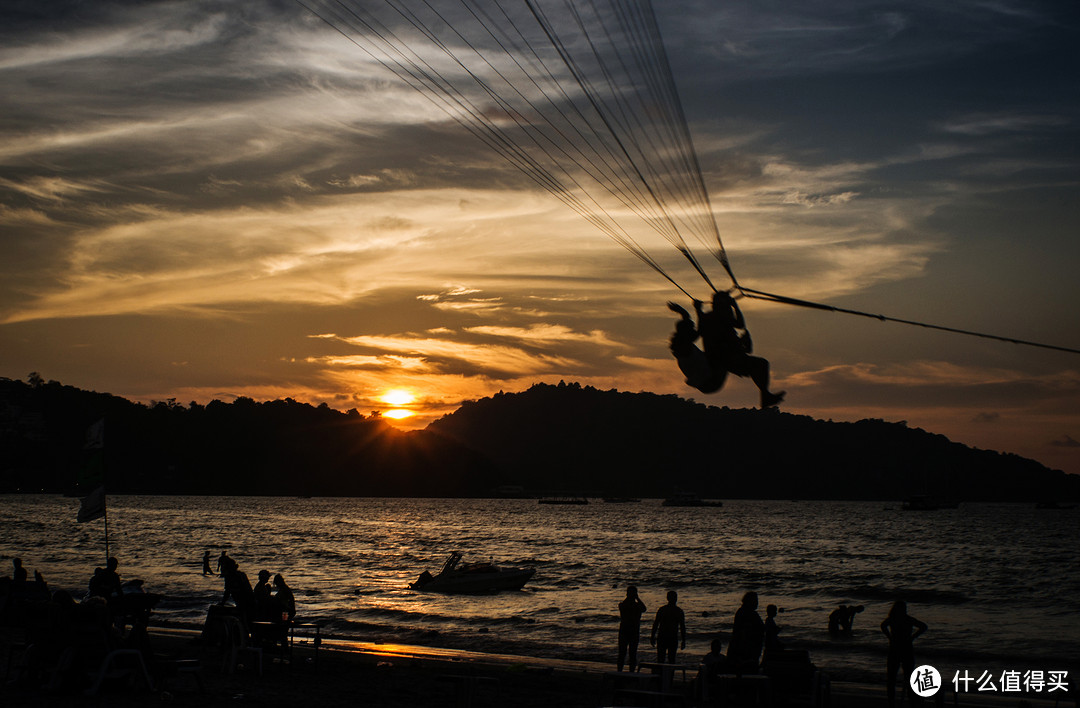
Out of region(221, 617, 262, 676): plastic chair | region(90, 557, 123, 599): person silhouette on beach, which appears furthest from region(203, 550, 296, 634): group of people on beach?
region(90, 557, 123, 599): person silhouette on beach

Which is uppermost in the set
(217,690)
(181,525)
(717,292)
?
(717,292)

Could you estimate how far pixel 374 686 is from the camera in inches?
680

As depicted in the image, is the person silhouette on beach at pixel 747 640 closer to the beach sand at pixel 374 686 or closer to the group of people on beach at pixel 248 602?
the beach sand at pixel 374 686

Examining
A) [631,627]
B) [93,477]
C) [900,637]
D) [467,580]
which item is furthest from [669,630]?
[467,580]

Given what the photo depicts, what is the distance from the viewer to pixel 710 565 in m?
76.6

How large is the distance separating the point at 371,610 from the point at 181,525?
10017 cm

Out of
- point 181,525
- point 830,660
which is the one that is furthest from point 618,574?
point 181,525

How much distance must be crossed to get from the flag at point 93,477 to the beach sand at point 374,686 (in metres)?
3.26

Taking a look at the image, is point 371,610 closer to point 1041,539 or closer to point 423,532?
point 423,532

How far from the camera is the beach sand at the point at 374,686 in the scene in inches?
511

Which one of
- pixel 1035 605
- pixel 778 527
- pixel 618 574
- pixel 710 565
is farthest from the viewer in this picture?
pixel 778 527

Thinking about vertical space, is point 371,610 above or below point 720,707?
below

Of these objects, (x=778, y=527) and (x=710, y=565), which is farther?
(x=778, y=527)

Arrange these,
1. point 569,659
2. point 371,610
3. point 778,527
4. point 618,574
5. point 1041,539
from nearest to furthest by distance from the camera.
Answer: point 569,659
point 371,610
point 618,574
point 1041,539
point 778,527
